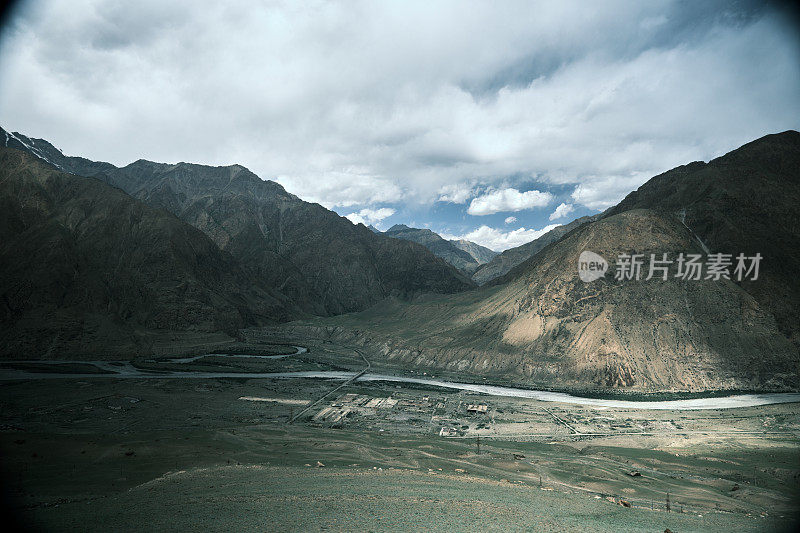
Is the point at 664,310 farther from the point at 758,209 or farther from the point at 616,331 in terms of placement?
the point at 758,209

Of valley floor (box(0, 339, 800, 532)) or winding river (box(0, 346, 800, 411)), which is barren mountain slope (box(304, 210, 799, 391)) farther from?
valley floor (box(0, 339, 800, 532))

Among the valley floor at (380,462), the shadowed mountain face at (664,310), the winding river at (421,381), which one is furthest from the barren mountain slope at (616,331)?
the valley floor at (380,462)

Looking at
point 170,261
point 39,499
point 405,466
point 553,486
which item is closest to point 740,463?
point 553,486

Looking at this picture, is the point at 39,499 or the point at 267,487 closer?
the point at 39,499

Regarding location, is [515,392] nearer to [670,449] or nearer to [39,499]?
[670,449]

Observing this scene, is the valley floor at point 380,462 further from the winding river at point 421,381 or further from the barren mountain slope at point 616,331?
the barren mountain slope at point 616,331

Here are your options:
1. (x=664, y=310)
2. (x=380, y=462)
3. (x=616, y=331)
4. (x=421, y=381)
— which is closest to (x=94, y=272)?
(x=421, y=381)
